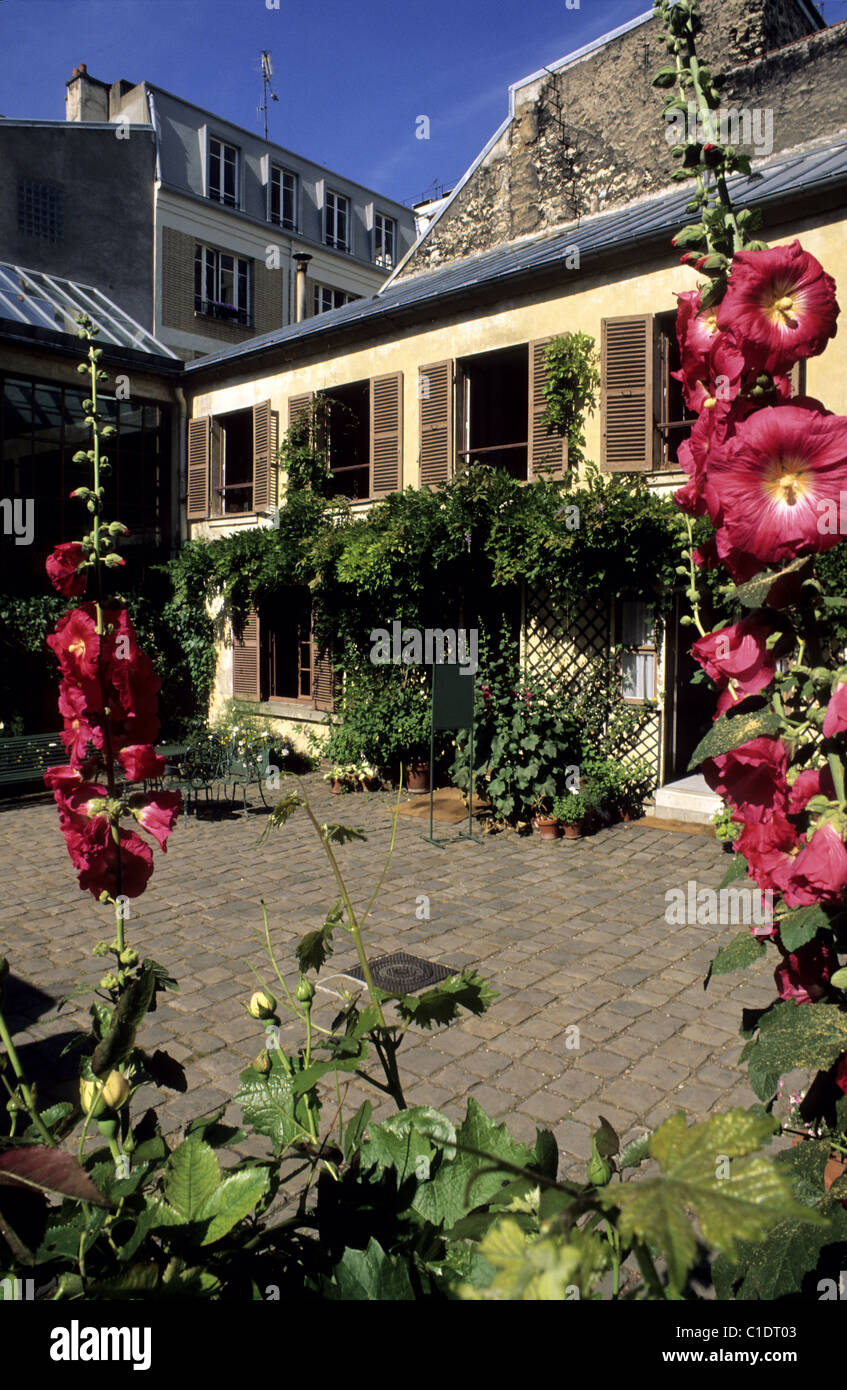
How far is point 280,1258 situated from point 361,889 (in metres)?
6.71

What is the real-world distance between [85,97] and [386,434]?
66.6 feet

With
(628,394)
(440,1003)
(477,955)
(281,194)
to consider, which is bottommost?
(477,955)

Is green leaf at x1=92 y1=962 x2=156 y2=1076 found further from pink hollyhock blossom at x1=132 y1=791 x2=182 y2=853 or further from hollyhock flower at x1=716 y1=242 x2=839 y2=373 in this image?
hollyhock flower at x1=716 y1=242 x2=839 y2=373

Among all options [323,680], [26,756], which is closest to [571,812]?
[323,680]

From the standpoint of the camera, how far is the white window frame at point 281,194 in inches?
1127

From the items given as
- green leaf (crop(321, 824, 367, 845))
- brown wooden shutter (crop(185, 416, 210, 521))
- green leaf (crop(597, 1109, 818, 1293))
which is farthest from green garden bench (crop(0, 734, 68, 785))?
green leaf (crop(597, 1109, 818, 1293))

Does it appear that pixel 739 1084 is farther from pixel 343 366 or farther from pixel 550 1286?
pixel 343 366

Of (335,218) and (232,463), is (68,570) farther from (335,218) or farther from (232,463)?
(335,218)

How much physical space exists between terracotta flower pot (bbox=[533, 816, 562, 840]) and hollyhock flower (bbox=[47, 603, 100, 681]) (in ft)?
29.0

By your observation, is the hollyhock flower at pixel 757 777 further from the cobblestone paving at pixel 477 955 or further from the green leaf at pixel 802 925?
the cobblestone paving at pixel 477 955

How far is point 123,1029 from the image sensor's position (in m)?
1.20

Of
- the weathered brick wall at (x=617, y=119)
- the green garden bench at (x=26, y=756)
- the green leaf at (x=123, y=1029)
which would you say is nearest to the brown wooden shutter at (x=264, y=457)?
the weathered brick wall at (x=617, y=119)

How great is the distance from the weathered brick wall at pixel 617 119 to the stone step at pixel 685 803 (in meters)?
8.98
